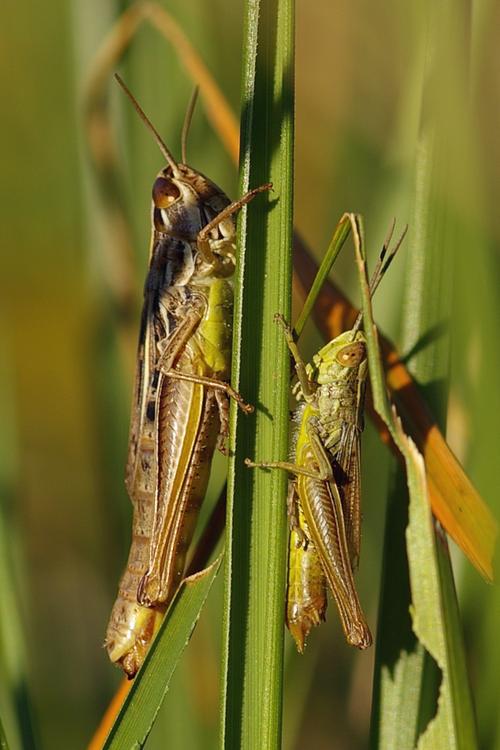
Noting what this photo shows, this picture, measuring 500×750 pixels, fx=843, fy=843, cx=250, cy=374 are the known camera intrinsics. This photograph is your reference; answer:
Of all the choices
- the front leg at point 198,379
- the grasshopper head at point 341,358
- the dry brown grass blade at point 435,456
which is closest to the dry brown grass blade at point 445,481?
the dry brown grass blade at point 435,456

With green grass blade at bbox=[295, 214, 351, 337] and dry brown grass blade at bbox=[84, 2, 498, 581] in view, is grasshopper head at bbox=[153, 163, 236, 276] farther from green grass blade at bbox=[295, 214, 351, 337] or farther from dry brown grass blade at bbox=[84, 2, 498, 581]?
green grass blade at bbox=[295, 214, 351, 337]

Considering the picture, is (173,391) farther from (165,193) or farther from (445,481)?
(445,481)

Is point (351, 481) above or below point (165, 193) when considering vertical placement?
below

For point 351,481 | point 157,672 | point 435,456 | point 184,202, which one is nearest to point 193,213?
point 184,202

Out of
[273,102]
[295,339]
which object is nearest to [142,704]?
[295,339]

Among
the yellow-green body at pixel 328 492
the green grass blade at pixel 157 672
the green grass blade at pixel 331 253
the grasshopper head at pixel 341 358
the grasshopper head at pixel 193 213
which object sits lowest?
the green grass blade at pixel 157 672

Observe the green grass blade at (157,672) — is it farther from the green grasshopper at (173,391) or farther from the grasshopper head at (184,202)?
the grasshopper head at (184,202)
